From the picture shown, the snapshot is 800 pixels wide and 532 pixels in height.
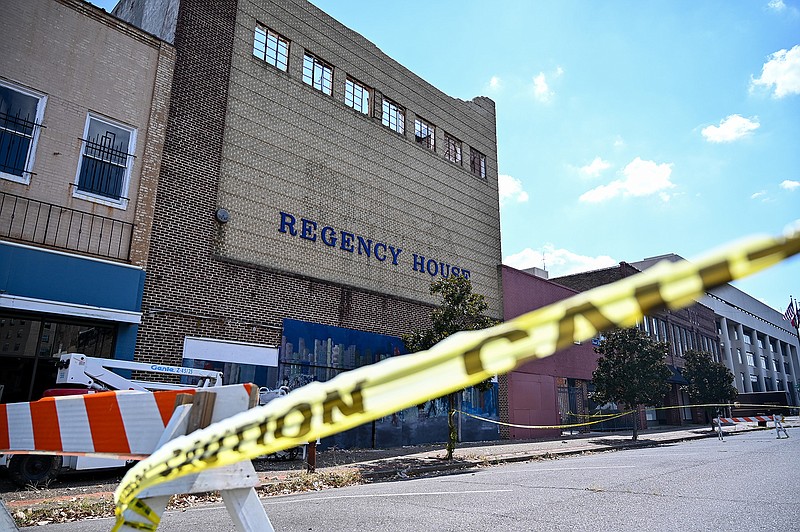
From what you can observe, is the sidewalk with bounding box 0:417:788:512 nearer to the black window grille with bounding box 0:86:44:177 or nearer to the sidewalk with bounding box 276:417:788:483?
the sidewalk with bounding box 276:417:788:483

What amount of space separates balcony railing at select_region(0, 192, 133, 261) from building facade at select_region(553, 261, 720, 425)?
30.0 m

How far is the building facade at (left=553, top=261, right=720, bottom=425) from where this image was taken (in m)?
35.4

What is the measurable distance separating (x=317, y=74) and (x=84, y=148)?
339 inches

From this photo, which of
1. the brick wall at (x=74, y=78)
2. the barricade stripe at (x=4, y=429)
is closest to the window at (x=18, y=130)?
the brick wall at (x=74, y=78)

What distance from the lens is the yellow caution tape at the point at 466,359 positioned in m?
0.91

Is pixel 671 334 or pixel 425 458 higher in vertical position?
pixel 671 334

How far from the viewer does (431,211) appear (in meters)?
21.0

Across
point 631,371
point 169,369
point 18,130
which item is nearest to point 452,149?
point 631,371

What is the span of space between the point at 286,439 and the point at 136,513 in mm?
733

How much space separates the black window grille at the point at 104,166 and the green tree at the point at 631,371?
836 inches

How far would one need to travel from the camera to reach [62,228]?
11.0 m

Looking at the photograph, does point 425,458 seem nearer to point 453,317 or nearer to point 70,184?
point 453,317

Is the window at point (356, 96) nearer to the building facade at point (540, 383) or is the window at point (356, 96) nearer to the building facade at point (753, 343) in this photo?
the building facade at point (540, 383)

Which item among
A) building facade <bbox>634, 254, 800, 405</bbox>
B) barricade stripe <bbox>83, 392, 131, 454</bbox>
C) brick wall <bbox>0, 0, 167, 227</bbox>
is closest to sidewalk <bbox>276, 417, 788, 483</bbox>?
brick wall <bbox>0, 0, 167, 227</bbox>
